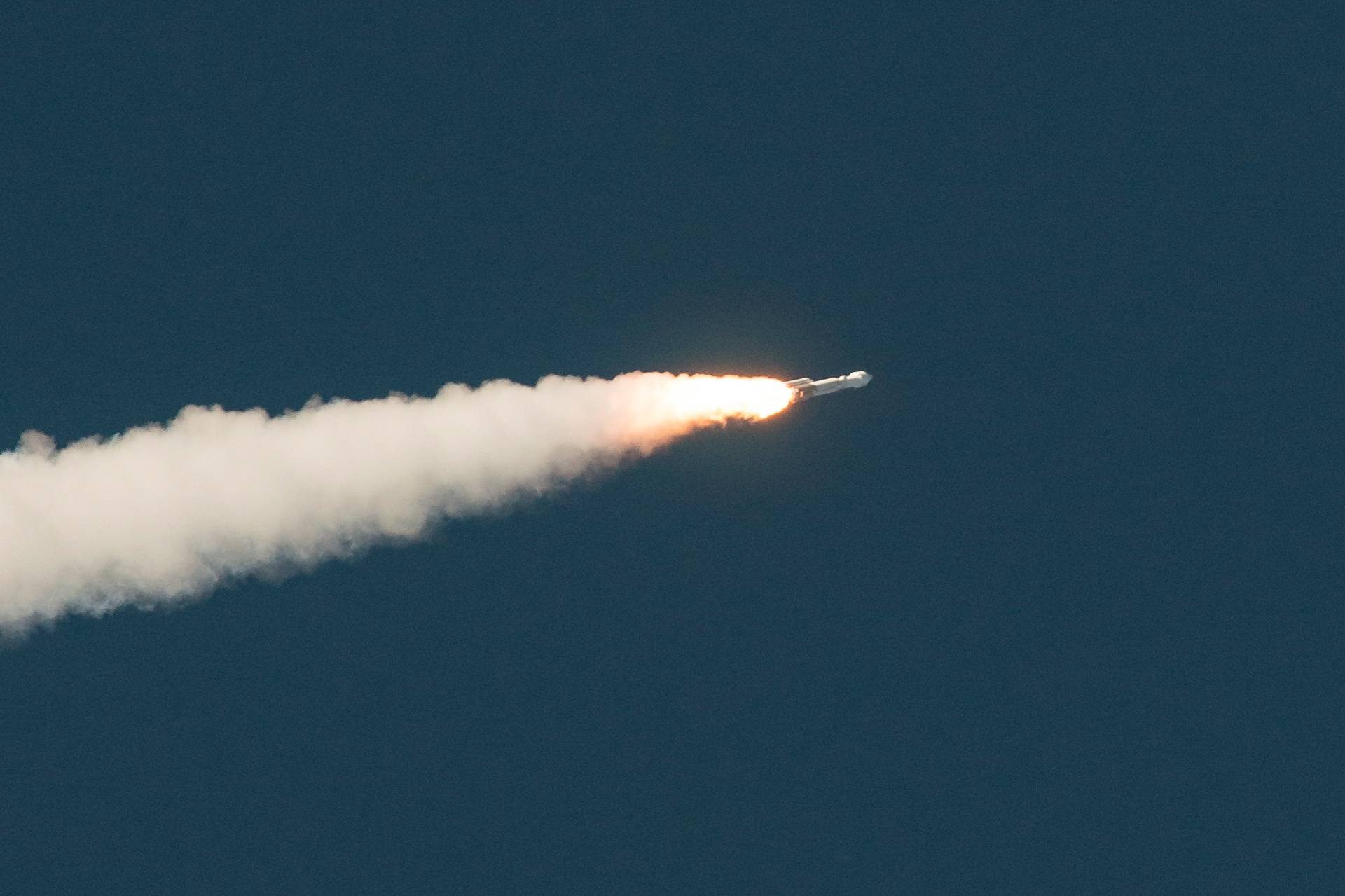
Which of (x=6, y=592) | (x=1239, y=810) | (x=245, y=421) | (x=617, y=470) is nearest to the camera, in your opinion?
(x=6, y=592)

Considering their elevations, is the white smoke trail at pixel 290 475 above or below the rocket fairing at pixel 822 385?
below

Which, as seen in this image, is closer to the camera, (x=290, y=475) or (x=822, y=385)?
(x=290, y=475)

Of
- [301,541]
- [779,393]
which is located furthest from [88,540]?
[779,393]

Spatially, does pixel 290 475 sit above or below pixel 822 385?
below

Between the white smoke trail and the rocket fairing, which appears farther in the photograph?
the rocket fairing

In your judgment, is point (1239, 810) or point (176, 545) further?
point (1239, 810)

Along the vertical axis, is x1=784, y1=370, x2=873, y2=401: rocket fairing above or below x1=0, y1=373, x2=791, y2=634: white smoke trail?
above

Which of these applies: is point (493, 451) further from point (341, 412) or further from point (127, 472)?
point (127, 472)

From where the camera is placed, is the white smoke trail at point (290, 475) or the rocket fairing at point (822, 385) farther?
the rocket fairing at point (822, 385)
